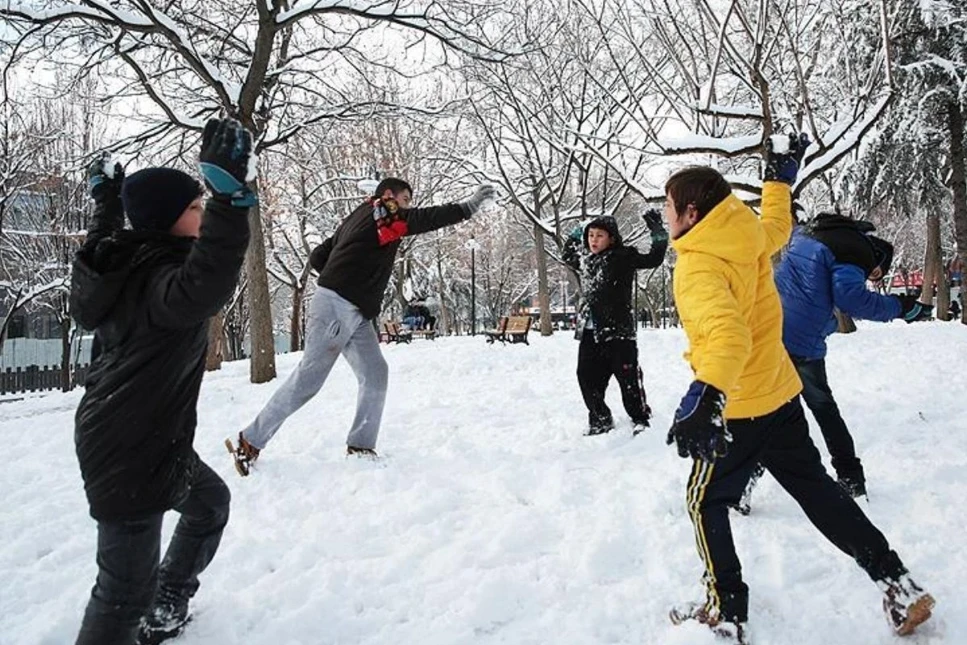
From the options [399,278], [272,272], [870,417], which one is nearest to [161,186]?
[870,417]

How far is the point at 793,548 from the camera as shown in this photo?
2.91m

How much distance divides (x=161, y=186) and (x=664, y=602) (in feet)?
7.78

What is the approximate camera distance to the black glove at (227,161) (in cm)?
179

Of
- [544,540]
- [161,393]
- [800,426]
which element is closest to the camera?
[161,393]

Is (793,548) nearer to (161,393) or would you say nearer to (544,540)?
(544,540)

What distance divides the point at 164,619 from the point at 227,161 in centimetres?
166

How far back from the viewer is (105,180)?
253 centimetres

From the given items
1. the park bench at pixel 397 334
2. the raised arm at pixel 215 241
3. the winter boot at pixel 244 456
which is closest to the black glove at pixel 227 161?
Result: the raised arm at pixel 215 241

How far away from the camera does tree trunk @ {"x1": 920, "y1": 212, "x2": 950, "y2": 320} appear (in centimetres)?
1856

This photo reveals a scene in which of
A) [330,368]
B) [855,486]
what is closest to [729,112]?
[855,486]

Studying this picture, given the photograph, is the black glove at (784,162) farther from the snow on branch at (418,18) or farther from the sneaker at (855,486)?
the snow on branch at (418,18)

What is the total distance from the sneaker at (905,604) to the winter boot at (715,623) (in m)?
0.49

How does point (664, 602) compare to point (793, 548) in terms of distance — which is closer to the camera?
point (664, 602)

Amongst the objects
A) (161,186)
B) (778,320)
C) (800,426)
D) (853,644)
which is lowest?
(853,644)
